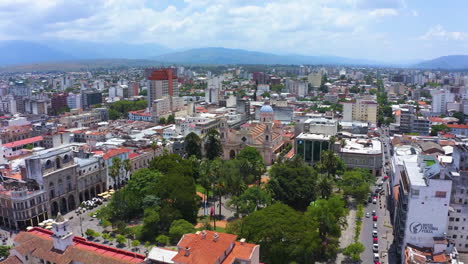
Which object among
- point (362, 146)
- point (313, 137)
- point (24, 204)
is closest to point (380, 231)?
point (313, 137)

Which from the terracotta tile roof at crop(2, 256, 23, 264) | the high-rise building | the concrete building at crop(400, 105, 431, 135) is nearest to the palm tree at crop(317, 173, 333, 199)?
the terracotta tile roof at crop(2, 256, 23, 264)

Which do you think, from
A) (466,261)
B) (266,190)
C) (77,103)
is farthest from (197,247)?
(77,103)

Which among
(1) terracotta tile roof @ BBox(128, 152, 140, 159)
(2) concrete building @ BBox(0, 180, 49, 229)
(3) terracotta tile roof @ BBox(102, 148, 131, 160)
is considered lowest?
(2) concrete building @ BBox(0, 180, 49, 229)

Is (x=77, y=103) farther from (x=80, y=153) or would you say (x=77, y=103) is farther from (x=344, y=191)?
(x=344, y=191)

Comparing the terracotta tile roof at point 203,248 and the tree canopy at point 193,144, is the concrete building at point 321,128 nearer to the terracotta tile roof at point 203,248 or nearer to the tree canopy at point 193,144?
the tree canopy at point 193,144

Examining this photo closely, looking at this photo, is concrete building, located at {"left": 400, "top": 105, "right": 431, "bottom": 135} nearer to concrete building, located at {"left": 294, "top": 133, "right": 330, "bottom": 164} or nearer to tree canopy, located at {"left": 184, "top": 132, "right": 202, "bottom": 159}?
concrete building, located at {"left": 294, "top": 133, "right": 330, "bottom": 164}

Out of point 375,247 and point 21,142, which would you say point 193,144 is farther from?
point 375,247

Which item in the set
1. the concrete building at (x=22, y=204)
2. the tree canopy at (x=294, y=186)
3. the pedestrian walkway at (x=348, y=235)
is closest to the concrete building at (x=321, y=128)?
the tree canopy at (x=294, y=186)
